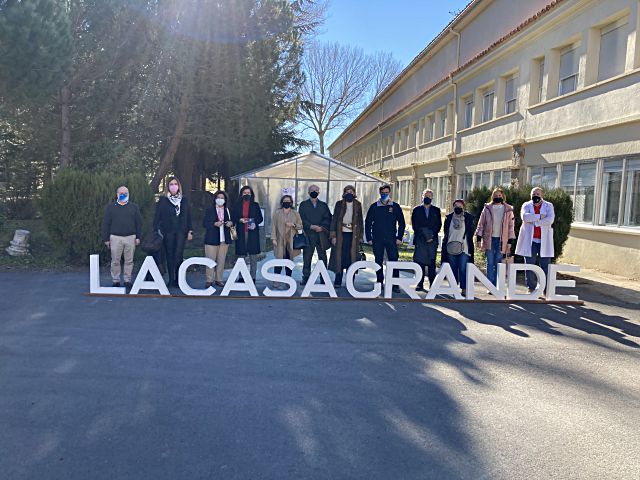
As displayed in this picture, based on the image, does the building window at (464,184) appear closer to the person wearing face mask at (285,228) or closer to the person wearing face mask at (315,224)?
the person wearing face mask at (315,224)

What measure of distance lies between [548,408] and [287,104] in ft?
52.7

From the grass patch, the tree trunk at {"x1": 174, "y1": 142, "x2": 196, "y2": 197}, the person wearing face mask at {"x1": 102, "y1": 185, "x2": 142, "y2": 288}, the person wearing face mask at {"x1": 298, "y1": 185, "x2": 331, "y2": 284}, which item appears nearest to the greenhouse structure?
the tree trunk at {"x1": 174, "y1": 142, "x2": 196, "y2": 197}

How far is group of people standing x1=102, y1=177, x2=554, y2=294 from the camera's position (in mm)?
8711

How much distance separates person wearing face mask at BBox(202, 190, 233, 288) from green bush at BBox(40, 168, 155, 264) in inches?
122

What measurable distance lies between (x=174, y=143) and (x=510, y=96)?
11.6m

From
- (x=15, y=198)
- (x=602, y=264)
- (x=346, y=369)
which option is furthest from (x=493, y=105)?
(x=15, y=198)

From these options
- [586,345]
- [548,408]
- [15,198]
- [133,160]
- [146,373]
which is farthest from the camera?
A: [15,198]

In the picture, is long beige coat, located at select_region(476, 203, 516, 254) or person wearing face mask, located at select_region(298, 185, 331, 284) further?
person wearing face mask, located at select_region(298, 185, 331, 284)

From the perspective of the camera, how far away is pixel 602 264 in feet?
41.0

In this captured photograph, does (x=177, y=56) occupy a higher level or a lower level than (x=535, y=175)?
higher

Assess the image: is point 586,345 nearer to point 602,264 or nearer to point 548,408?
point 548,408

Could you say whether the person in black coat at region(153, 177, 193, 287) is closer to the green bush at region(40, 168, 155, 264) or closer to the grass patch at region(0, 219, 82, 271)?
the green bush at region(40, 168, 155, 264)

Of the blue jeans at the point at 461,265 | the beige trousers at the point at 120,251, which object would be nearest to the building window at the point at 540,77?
the blue jeans at the point at 461,265

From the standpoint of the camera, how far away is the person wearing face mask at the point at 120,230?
8.64m
